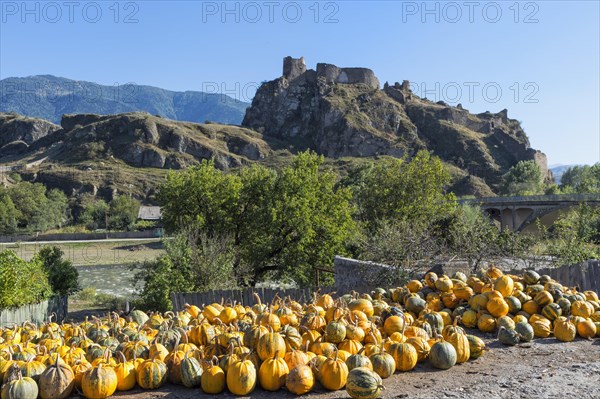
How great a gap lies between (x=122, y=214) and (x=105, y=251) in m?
30.1

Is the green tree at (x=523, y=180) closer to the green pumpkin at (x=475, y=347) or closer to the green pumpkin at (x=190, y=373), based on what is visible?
the green pumpkin at (x=475, y=347)

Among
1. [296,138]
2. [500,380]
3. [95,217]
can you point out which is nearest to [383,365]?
[500,380]

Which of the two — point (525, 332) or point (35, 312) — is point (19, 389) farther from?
point (35, 312)

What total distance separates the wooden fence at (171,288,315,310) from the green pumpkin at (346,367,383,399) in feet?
24.7

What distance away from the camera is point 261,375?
469cm

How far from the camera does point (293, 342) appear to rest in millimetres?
5195

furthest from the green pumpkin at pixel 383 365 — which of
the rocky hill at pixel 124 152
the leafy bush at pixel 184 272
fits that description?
the rocky hill at pixel 124 152

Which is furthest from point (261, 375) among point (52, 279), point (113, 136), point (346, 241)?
point (113, 136)

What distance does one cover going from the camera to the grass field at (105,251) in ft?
169

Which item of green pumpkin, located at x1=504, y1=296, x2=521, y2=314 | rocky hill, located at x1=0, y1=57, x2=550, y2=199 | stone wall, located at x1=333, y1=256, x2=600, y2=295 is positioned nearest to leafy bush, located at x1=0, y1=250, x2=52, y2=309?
stone wall, located at x1=333, y1=256, x2=600, y2=295

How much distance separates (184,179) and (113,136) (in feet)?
390

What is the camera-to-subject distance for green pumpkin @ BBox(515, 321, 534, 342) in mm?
6141

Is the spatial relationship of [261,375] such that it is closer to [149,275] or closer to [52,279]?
[149,275]

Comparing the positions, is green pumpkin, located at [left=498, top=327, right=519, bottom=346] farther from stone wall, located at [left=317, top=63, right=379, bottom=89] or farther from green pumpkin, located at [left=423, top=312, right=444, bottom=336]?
stone wall, located at [left=317, top=63, right=379, bottom=89]
